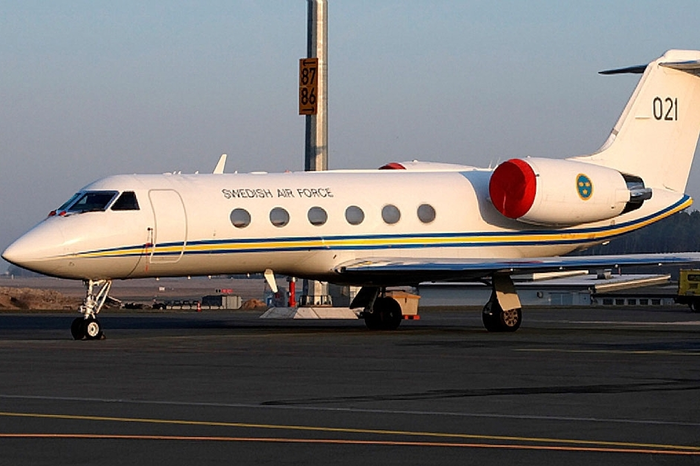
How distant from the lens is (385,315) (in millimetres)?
29203

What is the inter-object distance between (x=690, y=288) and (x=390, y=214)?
24.9 metres

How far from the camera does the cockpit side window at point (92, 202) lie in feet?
81.0

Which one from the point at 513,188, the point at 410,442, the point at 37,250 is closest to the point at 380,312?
the point at 513,188

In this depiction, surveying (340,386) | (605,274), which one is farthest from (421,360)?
(605,274)

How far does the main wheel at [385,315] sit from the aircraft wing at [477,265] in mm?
2066

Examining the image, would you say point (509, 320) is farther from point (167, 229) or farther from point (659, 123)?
point (659, 123)

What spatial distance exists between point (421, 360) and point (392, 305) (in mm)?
11282

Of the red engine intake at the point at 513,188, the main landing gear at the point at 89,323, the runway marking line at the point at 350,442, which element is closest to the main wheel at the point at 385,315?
the red engine intake at the point at 513,188

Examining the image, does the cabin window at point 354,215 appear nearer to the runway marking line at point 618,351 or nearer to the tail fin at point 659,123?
the tail fin at point 659,123

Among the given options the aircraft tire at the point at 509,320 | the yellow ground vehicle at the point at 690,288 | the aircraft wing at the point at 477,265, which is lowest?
the yellow ground vehicle at the point at 690,288

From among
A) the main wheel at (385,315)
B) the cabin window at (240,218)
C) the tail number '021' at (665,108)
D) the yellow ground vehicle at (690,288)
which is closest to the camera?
the cabin window at (240,218)

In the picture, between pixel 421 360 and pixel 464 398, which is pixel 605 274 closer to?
pixel 421 360

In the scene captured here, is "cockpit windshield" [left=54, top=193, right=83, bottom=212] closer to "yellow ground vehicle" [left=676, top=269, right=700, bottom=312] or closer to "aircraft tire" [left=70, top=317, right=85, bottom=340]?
"aircraft tire" [left=70, top=317, right=85, bottom=340]

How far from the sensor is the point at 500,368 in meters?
16.5
